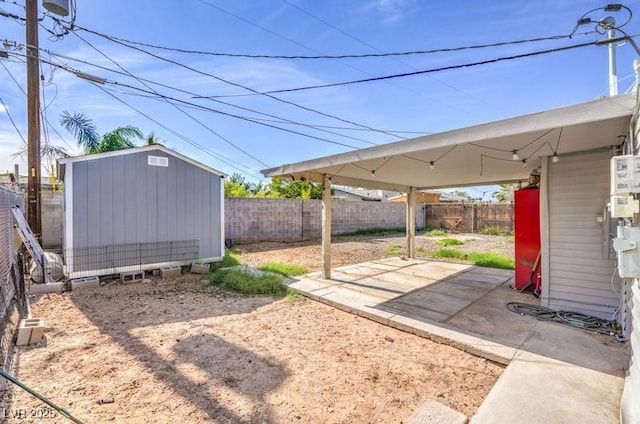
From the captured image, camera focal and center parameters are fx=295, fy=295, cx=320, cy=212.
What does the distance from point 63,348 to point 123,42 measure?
6.23 meters

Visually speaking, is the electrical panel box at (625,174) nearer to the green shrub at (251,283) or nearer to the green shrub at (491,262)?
the green shrub at (251,283)

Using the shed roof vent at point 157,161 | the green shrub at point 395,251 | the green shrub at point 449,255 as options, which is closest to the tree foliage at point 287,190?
the green shrub at point 395,251

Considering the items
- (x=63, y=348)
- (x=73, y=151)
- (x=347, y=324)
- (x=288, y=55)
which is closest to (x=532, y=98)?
(x=288, y=55)

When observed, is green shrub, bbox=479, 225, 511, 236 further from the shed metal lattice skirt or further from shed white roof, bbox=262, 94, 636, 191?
the shed metal lattice skirt

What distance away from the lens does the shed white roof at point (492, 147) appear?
2467 mm

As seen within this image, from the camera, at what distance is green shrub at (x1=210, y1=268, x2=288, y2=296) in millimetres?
4973

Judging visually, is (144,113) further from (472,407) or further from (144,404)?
(472,407)

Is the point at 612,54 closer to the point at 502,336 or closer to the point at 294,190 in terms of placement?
the point at 502,336

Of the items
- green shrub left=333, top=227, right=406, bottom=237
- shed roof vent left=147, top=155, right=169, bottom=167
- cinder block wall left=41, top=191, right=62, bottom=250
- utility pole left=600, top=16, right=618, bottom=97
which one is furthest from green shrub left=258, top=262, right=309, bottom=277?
green shrub left=333, top=227, right=406, bottom=237

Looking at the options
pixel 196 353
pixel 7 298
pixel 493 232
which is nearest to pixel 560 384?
pixel 196 353

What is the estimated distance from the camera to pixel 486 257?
7906 mm

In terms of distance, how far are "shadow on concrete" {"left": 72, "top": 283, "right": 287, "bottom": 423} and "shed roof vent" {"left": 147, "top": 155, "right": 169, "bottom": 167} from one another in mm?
2595

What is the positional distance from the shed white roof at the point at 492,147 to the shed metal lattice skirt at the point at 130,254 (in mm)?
2516

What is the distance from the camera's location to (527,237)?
508 centimetres
